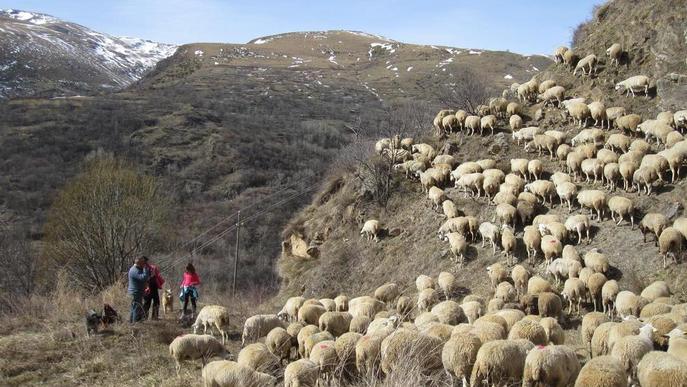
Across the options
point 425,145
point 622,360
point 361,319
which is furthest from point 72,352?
point 425,145

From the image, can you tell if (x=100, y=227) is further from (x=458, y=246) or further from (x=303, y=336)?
(x=303, y=336)

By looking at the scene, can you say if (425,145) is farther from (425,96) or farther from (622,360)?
(425,96)

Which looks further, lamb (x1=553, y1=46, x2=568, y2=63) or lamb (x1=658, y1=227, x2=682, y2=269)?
lamb (x1=553, y1=46, x2=568, y2=63)

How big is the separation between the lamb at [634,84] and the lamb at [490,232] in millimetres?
7611

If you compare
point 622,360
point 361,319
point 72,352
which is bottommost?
point 72,352

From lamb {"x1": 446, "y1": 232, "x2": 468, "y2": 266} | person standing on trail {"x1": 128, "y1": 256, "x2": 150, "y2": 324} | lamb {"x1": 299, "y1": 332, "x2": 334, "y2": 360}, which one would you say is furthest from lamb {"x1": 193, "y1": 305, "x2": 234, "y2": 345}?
lamb {"x1": 446, "y1": 232, "x2": 468, "y2": 266}

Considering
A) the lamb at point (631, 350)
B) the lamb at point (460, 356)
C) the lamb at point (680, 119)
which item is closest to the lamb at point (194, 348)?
the lamb at point (460, 356)

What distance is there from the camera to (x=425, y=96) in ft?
321

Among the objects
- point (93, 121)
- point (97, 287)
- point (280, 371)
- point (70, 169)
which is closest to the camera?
point (280, 371)

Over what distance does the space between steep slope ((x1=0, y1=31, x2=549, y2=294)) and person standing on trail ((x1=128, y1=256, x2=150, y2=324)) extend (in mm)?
13447

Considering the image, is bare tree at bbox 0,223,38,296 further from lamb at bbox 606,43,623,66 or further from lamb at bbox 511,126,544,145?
lamb at bbox 606,43,623,66

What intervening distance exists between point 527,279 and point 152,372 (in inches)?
356

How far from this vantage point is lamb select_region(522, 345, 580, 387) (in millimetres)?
7590

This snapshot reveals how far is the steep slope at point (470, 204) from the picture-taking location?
55.0 feet
